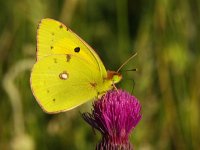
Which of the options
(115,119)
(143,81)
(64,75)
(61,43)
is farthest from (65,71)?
(143,81)

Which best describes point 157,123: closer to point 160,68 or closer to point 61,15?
point 160,68

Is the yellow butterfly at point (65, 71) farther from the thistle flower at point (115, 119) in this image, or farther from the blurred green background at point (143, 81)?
the blurred green background at point (143, 81)

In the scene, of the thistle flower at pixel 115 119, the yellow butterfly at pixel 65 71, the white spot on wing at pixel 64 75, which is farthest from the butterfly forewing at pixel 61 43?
the thistle flower at pixel 115 119

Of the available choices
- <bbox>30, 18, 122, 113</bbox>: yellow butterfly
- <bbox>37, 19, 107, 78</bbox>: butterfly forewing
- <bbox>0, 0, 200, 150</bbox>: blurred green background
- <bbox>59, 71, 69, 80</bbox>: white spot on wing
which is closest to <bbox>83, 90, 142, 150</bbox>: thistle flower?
<bbox>30, 18, 122, 113</bbox>: yellow butterfly

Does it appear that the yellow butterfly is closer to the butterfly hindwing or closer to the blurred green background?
the butterfly hindwing

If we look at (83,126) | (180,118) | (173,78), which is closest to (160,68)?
(173,78)

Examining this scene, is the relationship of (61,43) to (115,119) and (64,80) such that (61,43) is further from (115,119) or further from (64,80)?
(115,119)
